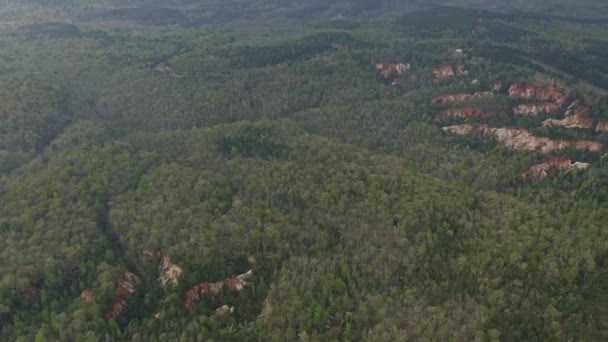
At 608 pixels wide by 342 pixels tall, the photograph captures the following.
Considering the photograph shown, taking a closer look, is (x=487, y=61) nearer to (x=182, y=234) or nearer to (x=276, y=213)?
(x=276, y=213)

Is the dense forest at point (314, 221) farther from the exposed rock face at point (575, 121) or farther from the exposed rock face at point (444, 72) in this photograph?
the exposed rock face at point (444, 72)

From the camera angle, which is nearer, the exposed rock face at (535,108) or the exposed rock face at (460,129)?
the exposed rock face at (460,129)

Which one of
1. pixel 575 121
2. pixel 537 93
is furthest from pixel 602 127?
pixel 537 93

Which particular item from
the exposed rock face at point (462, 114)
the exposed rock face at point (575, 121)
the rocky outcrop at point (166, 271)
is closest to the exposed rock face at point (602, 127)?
the exposed rock face at point (575, 121)

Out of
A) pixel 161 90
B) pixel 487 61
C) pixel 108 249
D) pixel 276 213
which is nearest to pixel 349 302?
pixel 276 213

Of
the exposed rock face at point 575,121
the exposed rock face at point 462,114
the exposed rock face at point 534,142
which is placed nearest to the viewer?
the exposed rock face at point 534,142

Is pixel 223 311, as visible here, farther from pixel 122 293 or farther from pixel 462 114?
→ pixel 462 114

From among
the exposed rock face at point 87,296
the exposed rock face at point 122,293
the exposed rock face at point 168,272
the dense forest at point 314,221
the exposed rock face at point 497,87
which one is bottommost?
the exposed rock face at point 122,293
